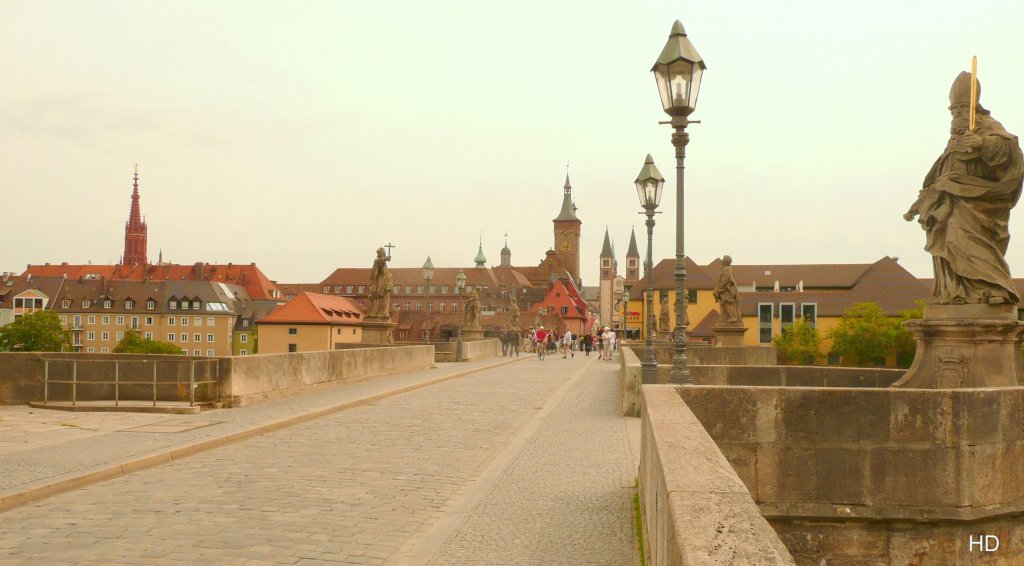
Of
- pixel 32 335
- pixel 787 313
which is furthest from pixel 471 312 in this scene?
pixel 787 313

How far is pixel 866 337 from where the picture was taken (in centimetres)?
8719

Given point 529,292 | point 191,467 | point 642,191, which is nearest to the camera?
point 191,467

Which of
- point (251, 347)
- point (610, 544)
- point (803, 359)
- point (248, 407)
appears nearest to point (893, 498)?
point (610, 544)

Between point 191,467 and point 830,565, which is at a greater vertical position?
point 191,467

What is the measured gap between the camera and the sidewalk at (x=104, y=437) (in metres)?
7.88

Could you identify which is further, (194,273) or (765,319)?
(194,273)

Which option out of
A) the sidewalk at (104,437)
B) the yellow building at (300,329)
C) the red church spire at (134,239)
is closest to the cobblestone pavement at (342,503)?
the sidewalk at (104,437)

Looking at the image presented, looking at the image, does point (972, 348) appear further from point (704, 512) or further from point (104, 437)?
point (104, 437)

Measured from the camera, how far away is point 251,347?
132m

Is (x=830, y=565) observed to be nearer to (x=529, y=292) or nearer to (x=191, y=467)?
(x=191, y=467)

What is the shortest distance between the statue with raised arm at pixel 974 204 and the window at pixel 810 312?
90550 mm

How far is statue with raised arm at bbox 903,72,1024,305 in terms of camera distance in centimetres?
1009

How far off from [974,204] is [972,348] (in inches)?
66.3

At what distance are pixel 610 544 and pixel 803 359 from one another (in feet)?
294
